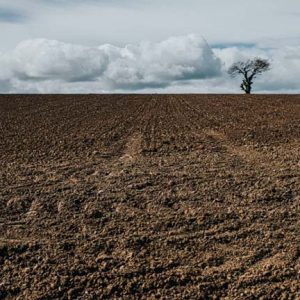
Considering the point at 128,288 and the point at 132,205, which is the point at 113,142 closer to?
the point at 132,205

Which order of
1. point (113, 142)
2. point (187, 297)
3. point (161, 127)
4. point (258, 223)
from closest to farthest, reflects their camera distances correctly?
point (187, 297) → point (258, 223) → point (113, 142) → point (161, 127)

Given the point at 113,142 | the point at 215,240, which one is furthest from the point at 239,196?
the point at 113,142

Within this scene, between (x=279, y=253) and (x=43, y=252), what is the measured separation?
10.6 ft

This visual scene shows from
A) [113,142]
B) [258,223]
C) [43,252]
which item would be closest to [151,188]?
[258,223]

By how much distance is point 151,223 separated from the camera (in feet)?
27.2

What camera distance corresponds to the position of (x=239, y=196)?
31.4 feet

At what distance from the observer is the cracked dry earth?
638 centimetres

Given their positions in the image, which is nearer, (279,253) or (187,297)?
(187,297)

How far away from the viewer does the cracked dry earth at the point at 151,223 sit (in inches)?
251

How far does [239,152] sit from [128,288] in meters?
8.70

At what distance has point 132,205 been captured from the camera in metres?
9.20

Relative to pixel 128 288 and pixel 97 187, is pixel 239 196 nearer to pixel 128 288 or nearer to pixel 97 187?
pixel 97 187


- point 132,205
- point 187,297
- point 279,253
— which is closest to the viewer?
point 187,297

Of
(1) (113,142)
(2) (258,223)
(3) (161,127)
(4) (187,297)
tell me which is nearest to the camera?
(4) (187,297)
